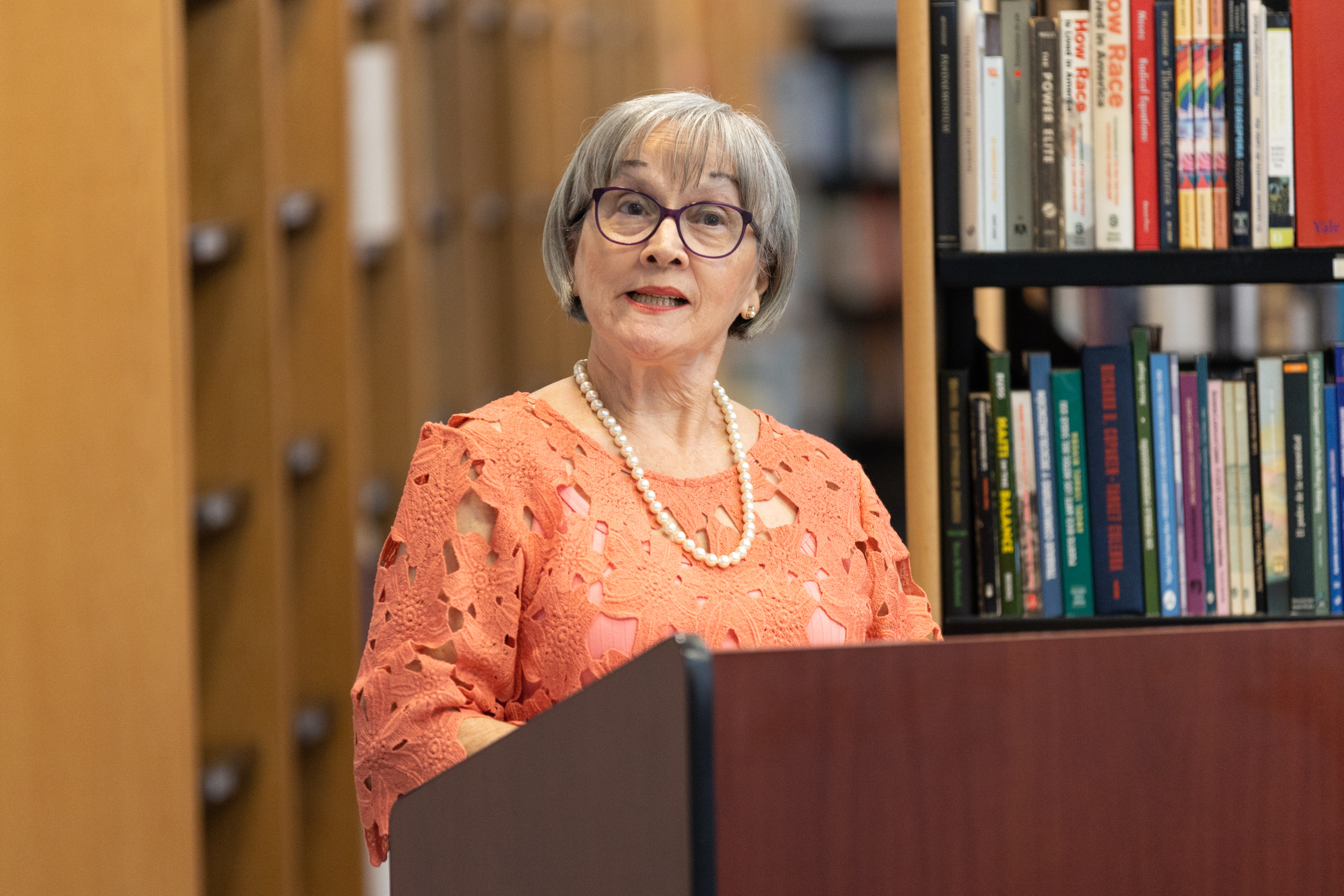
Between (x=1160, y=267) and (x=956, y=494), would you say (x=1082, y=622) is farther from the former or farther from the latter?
(x=1160, y=267)

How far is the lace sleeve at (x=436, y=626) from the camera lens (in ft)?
3.45

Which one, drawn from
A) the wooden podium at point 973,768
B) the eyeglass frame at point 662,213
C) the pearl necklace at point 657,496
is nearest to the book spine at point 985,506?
the pearl necklace at point 657,496

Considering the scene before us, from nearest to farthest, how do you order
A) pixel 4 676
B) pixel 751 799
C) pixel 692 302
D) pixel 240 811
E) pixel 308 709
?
pixel 751 799, pixel 692 302, pixel 4 676, pixel 240 811, pixel 308 709

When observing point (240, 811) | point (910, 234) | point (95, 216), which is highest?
point (95, 216)

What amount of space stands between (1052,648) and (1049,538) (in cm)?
102

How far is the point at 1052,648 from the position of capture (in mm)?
684

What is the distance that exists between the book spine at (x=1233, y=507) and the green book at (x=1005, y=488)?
0.87ft

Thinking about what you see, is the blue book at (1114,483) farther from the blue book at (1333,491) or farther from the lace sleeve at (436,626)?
the lace sleeve at (436,626)

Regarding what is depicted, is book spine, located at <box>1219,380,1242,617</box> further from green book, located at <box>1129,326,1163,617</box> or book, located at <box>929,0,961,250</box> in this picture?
book, located at <box>929,0,961,250</box>

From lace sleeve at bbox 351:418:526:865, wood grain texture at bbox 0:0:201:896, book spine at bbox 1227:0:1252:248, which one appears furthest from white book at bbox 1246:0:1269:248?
wood grain texture at bbox 0:0:201:896

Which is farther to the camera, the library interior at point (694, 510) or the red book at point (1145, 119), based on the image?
the red book at point (1145, 119)

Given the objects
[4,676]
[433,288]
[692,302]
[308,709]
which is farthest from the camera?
[433,288]

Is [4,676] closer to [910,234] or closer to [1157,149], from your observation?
[910,234]

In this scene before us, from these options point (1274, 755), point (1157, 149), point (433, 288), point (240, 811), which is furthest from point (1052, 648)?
point (433, 288)
